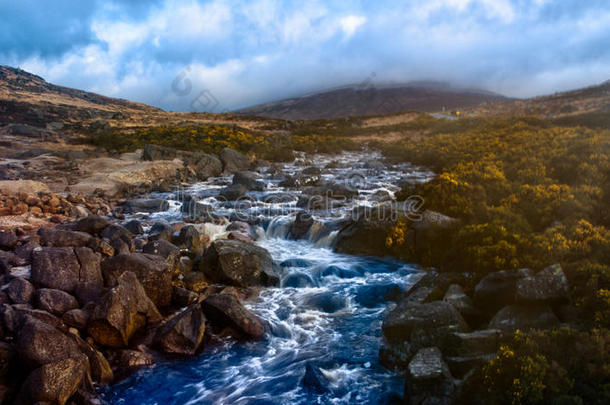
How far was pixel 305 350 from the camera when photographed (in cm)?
795

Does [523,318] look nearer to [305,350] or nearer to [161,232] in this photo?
[305,350]

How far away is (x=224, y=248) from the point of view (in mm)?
11086

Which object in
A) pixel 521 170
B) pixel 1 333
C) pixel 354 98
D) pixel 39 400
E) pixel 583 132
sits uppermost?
pixel 354 98

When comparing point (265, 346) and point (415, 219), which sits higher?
point (415, 219)

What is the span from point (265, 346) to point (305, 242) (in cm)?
659

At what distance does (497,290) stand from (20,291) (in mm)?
9973

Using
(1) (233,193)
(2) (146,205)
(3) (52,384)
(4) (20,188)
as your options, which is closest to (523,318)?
(3) (52,384)

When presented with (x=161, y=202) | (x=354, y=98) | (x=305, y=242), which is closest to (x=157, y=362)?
(x=305, y=242)

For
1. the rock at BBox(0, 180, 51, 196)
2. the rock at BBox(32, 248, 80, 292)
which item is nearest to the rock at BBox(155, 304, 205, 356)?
the rock at BBox(32, 248, 80, 292)

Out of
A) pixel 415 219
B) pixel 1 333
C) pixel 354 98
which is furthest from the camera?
pixel 354 98

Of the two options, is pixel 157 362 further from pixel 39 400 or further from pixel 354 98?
pixel 354 98

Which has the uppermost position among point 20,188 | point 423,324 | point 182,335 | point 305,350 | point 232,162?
point 232,162

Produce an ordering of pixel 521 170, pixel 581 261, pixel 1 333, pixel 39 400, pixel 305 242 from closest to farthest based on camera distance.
Result: pixel 39 400
pixel 1 333
pixel 581 261
pixel 305 242
pixel 521 170

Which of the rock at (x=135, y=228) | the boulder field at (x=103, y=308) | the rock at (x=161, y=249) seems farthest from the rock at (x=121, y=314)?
the rock at (x=135, y=228)
